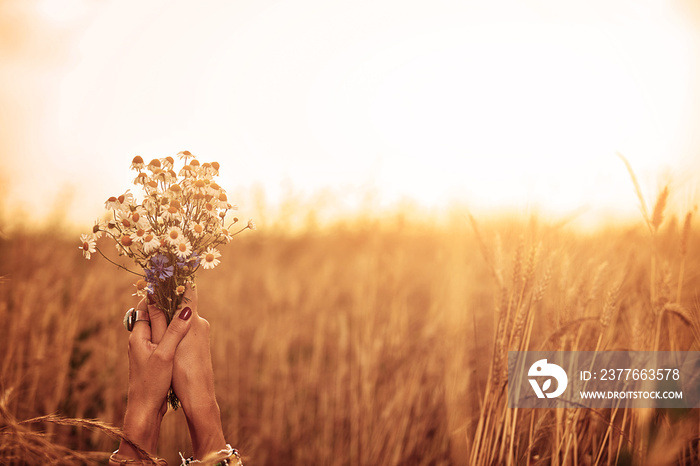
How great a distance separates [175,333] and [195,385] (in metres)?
0.13

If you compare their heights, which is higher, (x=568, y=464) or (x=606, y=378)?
(x=606, y=378)

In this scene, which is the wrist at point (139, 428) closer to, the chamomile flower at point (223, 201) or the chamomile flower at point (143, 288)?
the chamomile flower at point (143, 288)

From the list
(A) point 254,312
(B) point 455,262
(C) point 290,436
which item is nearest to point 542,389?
(C) point 290,436

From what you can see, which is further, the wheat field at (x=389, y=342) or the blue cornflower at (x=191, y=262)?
the wheat field at (x=389, y=342)

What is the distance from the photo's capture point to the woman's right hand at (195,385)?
103 cm

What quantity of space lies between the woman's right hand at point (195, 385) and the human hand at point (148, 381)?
0.02 meters

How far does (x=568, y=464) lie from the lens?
5.03 feet

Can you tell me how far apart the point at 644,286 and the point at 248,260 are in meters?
3.30

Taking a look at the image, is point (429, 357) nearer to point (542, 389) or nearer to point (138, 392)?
point (542, 389)

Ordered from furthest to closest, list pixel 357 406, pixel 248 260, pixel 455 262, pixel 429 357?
pixel 248 260
pixel 455 262
pixel 429 357
pixel 357 406

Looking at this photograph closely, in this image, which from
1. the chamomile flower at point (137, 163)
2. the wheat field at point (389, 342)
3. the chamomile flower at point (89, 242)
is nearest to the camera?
the chamomile flower at point (89, 242)

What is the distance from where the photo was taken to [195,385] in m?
1.05

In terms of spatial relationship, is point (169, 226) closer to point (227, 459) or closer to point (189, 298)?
point (189, 298)

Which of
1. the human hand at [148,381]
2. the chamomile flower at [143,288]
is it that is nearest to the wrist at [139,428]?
the human hand at [148,381]
